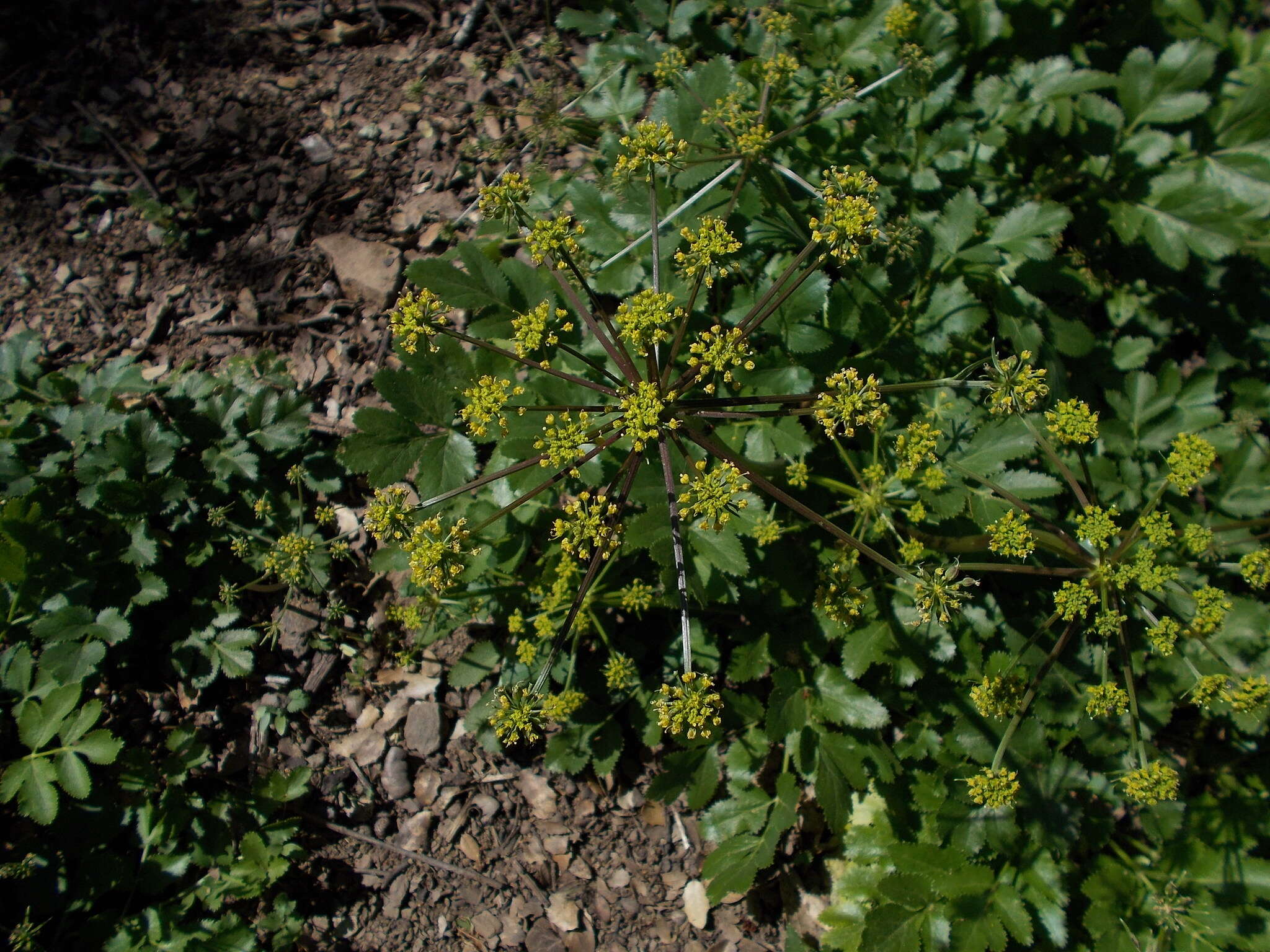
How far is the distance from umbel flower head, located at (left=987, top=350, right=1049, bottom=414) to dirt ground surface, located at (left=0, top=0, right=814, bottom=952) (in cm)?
316

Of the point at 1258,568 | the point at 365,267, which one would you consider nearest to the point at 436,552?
the point at 365,267

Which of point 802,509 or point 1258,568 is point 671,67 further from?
point 1258,568

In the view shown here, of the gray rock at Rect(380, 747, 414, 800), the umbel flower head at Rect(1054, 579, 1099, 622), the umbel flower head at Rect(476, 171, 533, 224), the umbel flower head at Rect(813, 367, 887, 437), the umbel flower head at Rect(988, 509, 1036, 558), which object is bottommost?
the gray rock at Rect(380, 747, 414, 800)

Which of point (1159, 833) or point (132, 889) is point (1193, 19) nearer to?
point (1159, 833)

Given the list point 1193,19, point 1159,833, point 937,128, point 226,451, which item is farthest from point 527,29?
point 1159,833

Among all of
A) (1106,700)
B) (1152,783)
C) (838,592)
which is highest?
(838,592)

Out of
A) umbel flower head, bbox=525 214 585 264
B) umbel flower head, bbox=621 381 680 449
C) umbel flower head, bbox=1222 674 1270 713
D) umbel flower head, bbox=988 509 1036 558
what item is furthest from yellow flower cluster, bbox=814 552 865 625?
umbel flower head, bbox=525 214 585 264

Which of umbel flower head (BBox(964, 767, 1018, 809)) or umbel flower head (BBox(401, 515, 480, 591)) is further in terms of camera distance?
umbel flower head (BBox(964, 767, 1018, 809))

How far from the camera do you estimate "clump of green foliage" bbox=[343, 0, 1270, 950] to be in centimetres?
339

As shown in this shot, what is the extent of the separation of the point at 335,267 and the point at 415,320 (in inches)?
118

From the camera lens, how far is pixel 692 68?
5.09 meters

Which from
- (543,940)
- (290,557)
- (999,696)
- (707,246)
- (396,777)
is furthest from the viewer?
(396,777)

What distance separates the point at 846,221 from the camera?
9.59ft

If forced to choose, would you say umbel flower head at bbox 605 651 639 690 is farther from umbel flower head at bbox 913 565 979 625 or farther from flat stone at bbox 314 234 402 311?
flat stone at bbox 314 234 402 311
